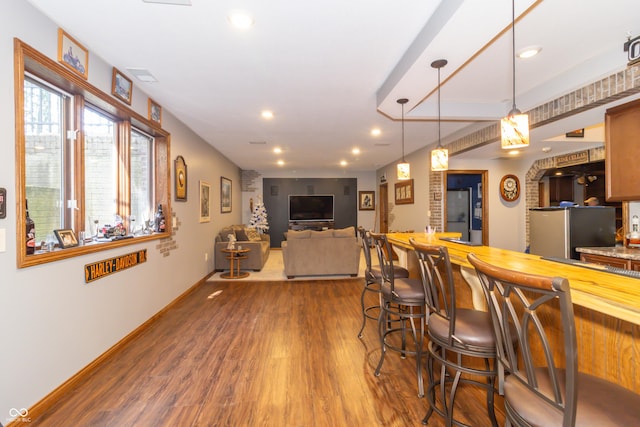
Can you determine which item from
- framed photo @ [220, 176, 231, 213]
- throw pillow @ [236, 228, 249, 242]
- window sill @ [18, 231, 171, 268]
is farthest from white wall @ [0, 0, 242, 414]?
framed photo @ [220, 176, 231, 213]

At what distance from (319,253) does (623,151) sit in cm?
407

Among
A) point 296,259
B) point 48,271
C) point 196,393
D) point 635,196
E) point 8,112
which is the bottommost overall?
point 196,393

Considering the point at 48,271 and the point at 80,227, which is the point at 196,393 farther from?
the point at 80,227

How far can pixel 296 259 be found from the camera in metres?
5.39

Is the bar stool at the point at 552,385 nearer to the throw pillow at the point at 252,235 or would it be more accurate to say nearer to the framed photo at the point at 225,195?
the framed photo at the point at 225,195

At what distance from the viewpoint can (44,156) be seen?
7.22ft

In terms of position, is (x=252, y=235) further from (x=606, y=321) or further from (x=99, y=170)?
(x=606, y=321)

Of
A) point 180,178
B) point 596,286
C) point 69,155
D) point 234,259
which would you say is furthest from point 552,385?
point 234,259

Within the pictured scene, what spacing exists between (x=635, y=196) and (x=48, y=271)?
4.53m

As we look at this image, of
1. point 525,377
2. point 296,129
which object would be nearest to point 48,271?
point 525,377

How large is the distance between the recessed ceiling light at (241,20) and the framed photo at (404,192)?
538cm

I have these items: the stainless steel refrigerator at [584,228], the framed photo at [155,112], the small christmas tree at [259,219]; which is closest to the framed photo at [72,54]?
the framed photo at [155,112]

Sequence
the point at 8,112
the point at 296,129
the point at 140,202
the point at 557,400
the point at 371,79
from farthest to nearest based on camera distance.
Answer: the point at 296,129 < the point at 140,202 < the point at 371,79 < the point at 8,112 < the point at 557,400

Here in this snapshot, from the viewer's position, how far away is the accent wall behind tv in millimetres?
9523
